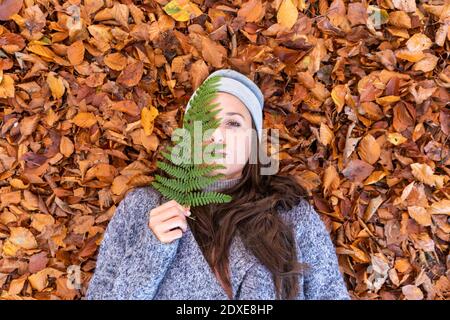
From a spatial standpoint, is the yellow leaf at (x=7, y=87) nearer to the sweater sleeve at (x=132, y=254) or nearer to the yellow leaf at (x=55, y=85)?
the yellow leaf at (x=55, y=85)

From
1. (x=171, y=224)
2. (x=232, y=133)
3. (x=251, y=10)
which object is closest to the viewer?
(x=171, y=224)

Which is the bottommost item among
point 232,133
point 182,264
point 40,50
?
point 182,264

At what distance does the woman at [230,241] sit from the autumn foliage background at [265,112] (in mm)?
222

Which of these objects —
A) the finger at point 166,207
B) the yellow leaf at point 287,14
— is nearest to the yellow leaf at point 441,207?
the yellow leaf at point 287,14

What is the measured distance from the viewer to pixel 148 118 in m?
1.75

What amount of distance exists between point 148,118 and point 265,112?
1.38 feet

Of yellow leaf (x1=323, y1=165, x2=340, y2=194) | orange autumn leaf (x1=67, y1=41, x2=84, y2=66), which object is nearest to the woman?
yellow leaf (x1=323, y1=165, x2=340, y2=194)

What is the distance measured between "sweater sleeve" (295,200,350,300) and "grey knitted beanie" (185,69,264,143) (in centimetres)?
32

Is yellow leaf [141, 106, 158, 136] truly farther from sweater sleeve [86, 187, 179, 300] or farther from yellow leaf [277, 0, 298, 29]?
yellow leaf [277, 0, 298, 29]

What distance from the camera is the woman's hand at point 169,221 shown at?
4.58 ft

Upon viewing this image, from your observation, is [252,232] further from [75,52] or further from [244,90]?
[75,52]

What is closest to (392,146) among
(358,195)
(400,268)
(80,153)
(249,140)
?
(358,195)

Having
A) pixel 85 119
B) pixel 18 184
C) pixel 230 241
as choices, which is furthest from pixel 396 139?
pixel 18 184

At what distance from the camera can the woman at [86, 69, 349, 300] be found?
4.67 ft
